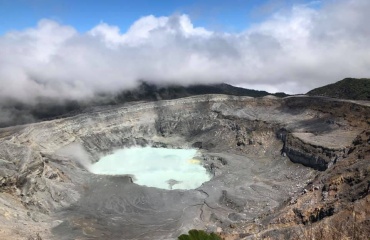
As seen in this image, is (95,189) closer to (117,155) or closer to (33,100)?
(117,155)

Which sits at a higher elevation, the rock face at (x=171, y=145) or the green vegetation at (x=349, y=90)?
the green vegetation at (x=349, y=90)

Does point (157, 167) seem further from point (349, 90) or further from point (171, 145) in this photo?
point (349, 90)

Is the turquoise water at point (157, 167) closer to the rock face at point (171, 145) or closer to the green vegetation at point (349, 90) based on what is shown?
the rock face at point (171, 145)

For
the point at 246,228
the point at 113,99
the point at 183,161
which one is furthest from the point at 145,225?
the point at 113,99

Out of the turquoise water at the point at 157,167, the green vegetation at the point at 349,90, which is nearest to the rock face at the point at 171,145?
the turquoise water at the point at 157,167

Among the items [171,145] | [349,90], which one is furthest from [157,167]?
[349,90]

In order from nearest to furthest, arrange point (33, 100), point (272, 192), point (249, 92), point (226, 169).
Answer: point (272, 192)
point (226, 169)
point (33, 100)
point (249, 92)

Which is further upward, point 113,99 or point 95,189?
point 113,99
